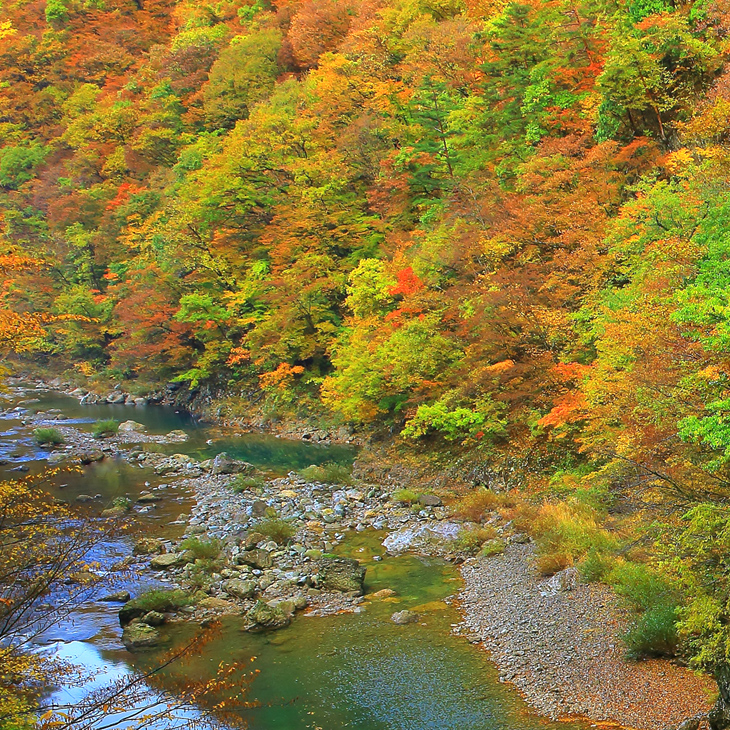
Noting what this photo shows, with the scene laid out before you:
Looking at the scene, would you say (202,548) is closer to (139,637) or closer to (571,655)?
(139,637)

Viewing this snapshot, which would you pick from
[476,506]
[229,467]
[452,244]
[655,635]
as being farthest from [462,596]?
[229,467]

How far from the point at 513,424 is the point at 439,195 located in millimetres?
11066

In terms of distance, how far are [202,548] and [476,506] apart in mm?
5859

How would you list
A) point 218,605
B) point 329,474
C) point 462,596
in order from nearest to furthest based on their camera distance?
point 462,596, point 218,605, point 329,474

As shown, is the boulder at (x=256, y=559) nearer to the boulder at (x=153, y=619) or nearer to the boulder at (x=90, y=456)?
the boulder at (x=153, y=619)

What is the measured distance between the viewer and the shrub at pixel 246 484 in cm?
1747

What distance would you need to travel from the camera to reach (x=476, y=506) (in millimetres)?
14086

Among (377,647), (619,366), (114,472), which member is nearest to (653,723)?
(377,647)

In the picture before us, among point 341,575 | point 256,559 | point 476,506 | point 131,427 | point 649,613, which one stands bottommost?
point 131,427

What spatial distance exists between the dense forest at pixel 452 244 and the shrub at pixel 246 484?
4261mm

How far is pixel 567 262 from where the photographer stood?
46.5ft

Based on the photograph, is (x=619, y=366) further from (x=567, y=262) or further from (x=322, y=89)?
(x=322, y=89)

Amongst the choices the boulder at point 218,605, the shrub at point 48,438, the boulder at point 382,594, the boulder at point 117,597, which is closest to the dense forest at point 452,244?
the boulder at point 382,594

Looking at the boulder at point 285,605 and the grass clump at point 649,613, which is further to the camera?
the boulder at point 285,605
